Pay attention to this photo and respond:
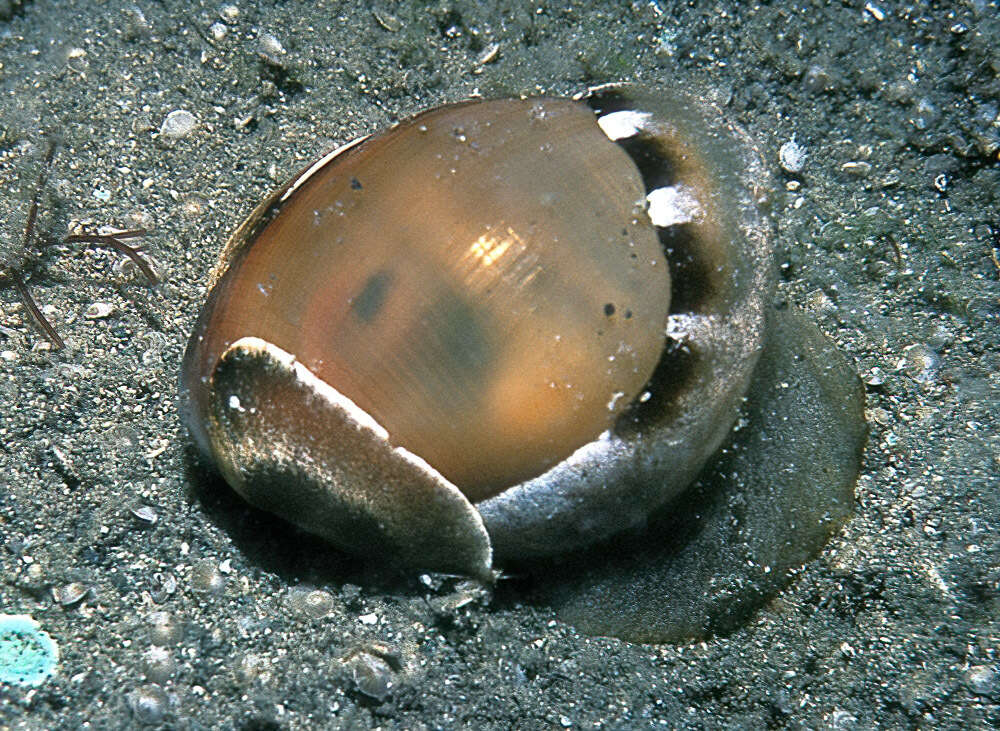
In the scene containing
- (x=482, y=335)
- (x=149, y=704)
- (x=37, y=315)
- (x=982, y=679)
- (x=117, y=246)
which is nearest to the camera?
(x=482, y=335)

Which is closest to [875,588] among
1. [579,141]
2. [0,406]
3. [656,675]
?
[656,675]

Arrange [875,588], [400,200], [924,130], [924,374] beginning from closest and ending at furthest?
[400,200] < [875,588] < [924,374] < [924,130]

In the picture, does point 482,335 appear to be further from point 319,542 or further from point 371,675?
point 371,675

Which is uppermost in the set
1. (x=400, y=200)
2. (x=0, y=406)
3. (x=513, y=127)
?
(x=513, y=127)

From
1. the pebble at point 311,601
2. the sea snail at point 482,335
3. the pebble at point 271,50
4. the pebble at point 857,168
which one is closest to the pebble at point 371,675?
the pebble at point 311,601

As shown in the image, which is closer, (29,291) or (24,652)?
(24,652)

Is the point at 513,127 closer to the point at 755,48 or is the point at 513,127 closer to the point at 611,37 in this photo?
the point at 611,37

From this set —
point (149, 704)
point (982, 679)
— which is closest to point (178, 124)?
point (149, 704)
